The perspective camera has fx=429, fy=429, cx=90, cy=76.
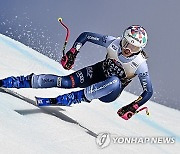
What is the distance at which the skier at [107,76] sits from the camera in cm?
421

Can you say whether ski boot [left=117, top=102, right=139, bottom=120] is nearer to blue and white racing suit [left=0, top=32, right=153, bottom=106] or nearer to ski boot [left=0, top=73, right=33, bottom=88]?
blue and white racing suit [left=0, top=32, right=153, bottom=106]

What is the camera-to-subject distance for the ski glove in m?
4.58

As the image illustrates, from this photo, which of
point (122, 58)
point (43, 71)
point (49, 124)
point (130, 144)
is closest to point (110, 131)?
point (130, 144)

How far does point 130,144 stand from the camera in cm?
418

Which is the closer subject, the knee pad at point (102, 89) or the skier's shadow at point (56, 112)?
the skier's shadow at point (56, 112)

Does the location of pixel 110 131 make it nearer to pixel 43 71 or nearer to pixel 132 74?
pixel 132 74

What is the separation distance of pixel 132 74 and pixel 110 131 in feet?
2.15

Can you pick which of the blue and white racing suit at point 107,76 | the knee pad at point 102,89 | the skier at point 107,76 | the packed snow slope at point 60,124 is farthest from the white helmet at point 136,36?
the packed snow slope at point 60,124

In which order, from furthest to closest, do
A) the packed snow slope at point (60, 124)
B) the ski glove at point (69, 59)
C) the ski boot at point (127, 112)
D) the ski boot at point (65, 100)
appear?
the ski glove at point (69, 59) → the ski boot at point (127, 112) → the ski boot at point (65, 100) → the packed snow slope at point (60, 124)

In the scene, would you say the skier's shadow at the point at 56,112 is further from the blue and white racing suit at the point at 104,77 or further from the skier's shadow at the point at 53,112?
the blue and white racing suit at the point at 104,77

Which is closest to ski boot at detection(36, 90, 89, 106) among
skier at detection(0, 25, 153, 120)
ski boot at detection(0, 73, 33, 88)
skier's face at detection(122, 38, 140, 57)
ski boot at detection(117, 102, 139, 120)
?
skier at detection(0, 25, 153, 120)

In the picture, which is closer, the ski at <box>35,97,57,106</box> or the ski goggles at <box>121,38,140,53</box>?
the ski at <box>35,97,57,106</box>

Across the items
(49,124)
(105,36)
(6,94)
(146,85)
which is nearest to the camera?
(49,124)

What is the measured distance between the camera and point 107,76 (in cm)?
457
